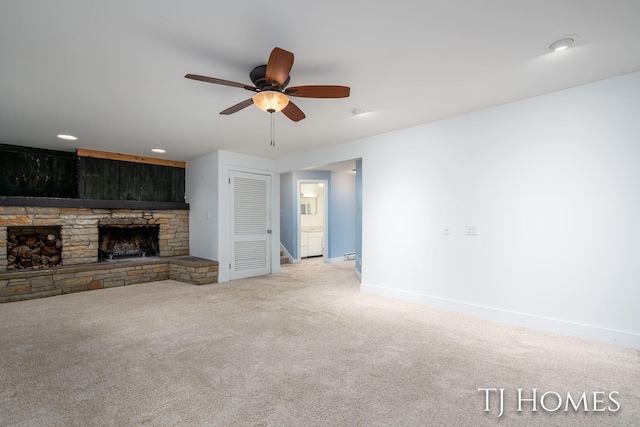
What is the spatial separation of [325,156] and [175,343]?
341 cm

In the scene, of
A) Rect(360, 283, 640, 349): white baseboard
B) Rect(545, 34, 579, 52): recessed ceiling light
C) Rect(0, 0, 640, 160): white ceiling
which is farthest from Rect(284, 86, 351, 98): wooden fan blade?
Rect(360, 283, 640, 349): white baseboard

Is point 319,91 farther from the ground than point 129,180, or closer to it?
farther from the ground

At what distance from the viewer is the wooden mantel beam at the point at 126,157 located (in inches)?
201

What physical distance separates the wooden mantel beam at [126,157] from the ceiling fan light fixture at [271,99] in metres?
4.31

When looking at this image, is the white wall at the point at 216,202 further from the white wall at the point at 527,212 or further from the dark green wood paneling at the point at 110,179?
the white wall at the point at 527,212

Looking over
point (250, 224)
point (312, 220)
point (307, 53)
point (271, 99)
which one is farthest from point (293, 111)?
point (312, 220)

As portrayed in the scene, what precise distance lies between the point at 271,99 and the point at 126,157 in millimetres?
4456

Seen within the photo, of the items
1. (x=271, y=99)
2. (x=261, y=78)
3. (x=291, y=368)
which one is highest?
(x=261, y=78)

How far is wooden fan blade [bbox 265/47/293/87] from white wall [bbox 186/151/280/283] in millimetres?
3425

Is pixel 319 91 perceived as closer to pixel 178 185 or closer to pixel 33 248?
pixel 178 185

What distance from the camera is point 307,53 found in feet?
7.16

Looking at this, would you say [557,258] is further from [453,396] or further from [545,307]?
[453,396]

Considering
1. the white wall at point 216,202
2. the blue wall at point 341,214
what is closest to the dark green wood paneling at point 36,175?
the white wall at point 216,202

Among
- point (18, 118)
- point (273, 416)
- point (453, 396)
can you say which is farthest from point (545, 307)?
point (18, 118)
